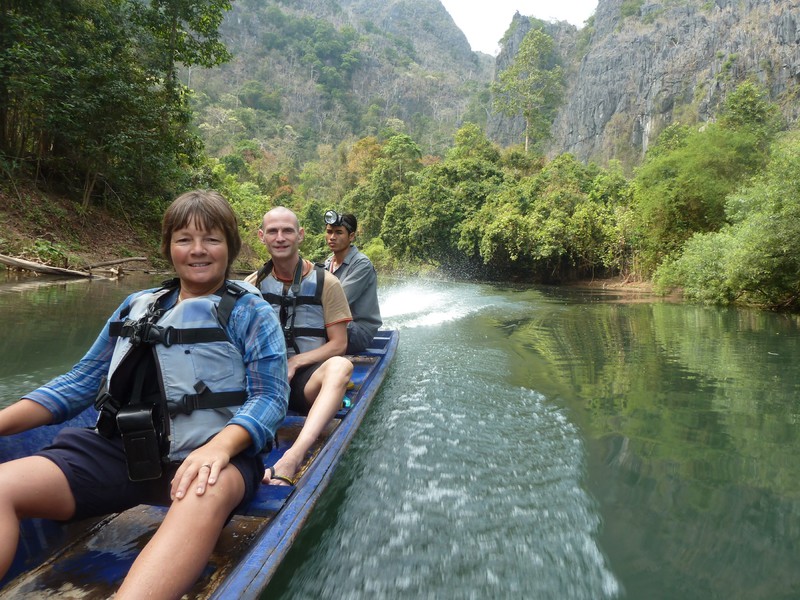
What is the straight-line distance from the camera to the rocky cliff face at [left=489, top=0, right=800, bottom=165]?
3108cm

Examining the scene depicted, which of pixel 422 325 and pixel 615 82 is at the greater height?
pixel 615 82

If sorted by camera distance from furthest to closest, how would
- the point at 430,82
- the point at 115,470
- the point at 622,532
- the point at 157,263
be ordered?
the point at 430,82 < the point at 157,263 < the point at 622,532 < the point at 115,470

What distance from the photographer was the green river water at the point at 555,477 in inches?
73.1

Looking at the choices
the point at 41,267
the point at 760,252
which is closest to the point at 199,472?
the point at 41,267

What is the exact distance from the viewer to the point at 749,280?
988 centimetres

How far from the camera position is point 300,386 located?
280 centimetres

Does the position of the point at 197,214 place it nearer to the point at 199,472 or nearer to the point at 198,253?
the point at 198,253

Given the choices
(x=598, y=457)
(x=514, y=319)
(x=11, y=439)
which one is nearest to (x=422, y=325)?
(x=514, y=319)

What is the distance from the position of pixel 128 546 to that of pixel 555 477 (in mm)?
1877

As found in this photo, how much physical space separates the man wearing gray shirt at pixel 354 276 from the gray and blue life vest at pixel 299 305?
28.2 inches

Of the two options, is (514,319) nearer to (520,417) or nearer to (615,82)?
(520,417)

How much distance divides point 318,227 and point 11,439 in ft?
98.0

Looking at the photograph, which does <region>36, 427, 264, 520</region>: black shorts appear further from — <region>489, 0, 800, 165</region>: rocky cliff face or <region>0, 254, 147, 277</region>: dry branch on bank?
<region>489, 0, 800, 165</region>: rocky cliff face

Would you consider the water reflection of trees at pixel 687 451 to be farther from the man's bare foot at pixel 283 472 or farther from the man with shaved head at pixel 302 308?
the man with shaved head at pixel 302 308
